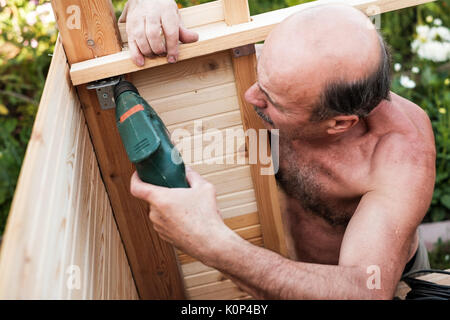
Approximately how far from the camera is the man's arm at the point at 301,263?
127 cm

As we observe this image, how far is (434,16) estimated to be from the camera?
370 cm

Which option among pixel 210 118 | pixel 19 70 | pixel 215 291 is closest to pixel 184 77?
pixel 210 118

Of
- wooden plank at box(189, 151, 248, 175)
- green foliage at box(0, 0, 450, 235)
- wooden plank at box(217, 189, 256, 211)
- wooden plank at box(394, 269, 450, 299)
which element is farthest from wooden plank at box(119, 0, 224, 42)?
green foliage at box(0, 0, 450, 235)

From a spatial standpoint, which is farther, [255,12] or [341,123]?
[255,12]

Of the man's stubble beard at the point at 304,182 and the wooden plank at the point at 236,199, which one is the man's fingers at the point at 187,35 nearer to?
the man's stubble beard at the point at 304,182

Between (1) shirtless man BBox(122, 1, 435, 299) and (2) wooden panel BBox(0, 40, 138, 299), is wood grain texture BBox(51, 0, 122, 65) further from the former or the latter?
(1) shirtless man BBox(122, 1, 435, 299)

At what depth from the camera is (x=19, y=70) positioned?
3.58 meters

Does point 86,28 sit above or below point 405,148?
above

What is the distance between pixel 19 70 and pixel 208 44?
2.69 metres

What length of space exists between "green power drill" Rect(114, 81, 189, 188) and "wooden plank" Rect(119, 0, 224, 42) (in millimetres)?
355

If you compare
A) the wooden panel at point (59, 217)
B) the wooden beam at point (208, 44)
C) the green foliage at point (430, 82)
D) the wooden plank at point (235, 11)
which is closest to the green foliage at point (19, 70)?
the wooden panel at point (59, 217)

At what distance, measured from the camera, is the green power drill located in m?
1.27

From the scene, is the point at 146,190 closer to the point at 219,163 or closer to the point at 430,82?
the point at 219,163
